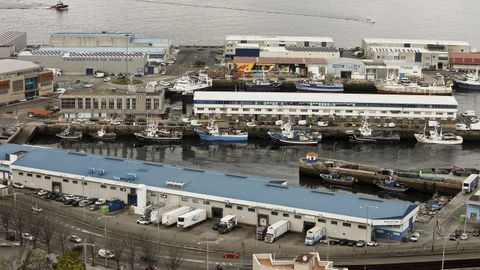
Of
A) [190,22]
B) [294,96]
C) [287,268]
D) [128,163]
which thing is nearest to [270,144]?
[294,96]

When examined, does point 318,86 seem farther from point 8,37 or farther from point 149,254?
point 149,254

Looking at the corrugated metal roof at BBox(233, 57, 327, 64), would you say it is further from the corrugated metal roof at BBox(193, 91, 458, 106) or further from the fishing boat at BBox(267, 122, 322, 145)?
the fishing boat at BBox(267, 122, 322, 145)

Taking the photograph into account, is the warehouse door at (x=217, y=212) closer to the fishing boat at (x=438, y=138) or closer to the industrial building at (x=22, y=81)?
the fishing boat at (x=438, y=138)

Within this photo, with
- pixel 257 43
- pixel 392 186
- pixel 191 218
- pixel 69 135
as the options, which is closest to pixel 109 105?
pixel 69 135

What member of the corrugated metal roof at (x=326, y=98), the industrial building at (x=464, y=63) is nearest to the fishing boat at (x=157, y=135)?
the corrugated metal roof at (x=326, y=98)

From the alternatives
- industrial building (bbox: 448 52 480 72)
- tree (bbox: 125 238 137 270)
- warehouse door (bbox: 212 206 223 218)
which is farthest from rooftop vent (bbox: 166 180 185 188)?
industrial building (bbox: 448 52 480 72)

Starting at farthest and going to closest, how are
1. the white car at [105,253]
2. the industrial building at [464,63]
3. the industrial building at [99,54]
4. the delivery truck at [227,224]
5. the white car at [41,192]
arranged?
the industrial building at [464,63] → the industrial building at [99,54] → the white car at [41,192] → the delivery truck at [227,224] → the white car at [105,253]

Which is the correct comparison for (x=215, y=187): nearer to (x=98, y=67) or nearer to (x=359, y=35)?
(x=98, y=67)
